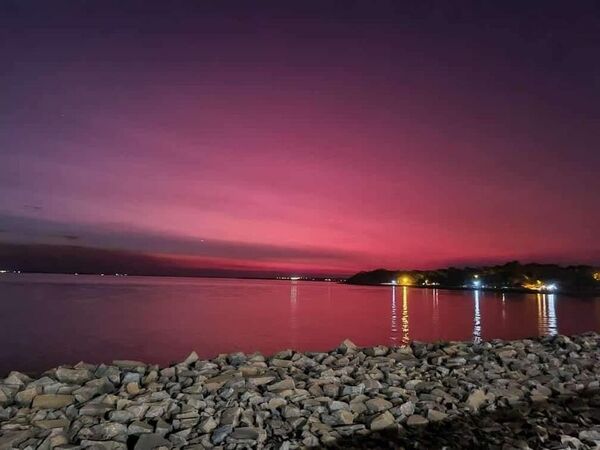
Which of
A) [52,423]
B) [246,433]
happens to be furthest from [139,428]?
[246,433]

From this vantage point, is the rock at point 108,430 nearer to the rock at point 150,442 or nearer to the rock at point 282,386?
the rock at point 150,442

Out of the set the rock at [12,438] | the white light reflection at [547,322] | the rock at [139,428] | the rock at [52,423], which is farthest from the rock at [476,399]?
the white light reflection at [547,322]

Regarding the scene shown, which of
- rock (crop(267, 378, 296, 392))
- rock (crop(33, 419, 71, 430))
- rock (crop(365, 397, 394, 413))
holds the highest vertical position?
rock (crop(267, 378, 296, 392))

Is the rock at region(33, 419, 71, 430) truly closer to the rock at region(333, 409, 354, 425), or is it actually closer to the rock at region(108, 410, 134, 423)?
the rock at region(108, 410, 134, 423)

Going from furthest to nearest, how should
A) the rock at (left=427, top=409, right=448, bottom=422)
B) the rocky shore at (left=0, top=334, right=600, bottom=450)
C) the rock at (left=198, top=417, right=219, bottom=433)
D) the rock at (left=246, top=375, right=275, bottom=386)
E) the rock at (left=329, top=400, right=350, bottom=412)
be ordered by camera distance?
the rock at (left=246, top=375, right=275, bottom=386) → the rock at (left=329, top=400, right=350, bottom=412) → the rock at (left=427, top=409, right=448, bottom=422) → the rock at (left=198, top=417, right=219, bottom=433) → the rocky shore at (left=0, top=334, right=600, bottom=450)

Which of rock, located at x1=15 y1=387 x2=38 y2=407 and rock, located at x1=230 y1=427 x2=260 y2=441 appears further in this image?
rock, located at x1=15 y1=387 x2=38 y2=407

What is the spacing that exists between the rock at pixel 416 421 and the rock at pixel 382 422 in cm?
19

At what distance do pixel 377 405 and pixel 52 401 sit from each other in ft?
13.5

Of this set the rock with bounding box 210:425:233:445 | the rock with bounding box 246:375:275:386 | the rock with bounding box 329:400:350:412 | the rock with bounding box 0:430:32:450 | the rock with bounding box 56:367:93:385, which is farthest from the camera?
the rock with bounding box 56:367:93:385

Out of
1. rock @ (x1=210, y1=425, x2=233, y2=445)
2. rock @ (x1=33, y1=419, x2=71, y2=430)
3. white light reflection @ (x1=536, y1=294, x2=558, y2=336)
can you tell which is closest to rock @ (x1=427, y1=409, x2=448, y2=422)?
rock @ (x1=210, y1=425, x2=233, y2=445)

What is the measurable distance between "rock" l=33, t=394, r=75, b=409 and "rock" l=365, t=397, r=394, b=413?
377 centimetres

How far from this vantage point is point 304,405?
6234 mm

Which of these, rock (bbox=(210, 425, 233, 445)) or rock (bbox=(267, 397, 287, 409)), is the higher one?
rock (bbox=(267, 397, 287, 409))

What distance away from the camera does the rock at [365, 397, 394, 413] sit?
625 cm
